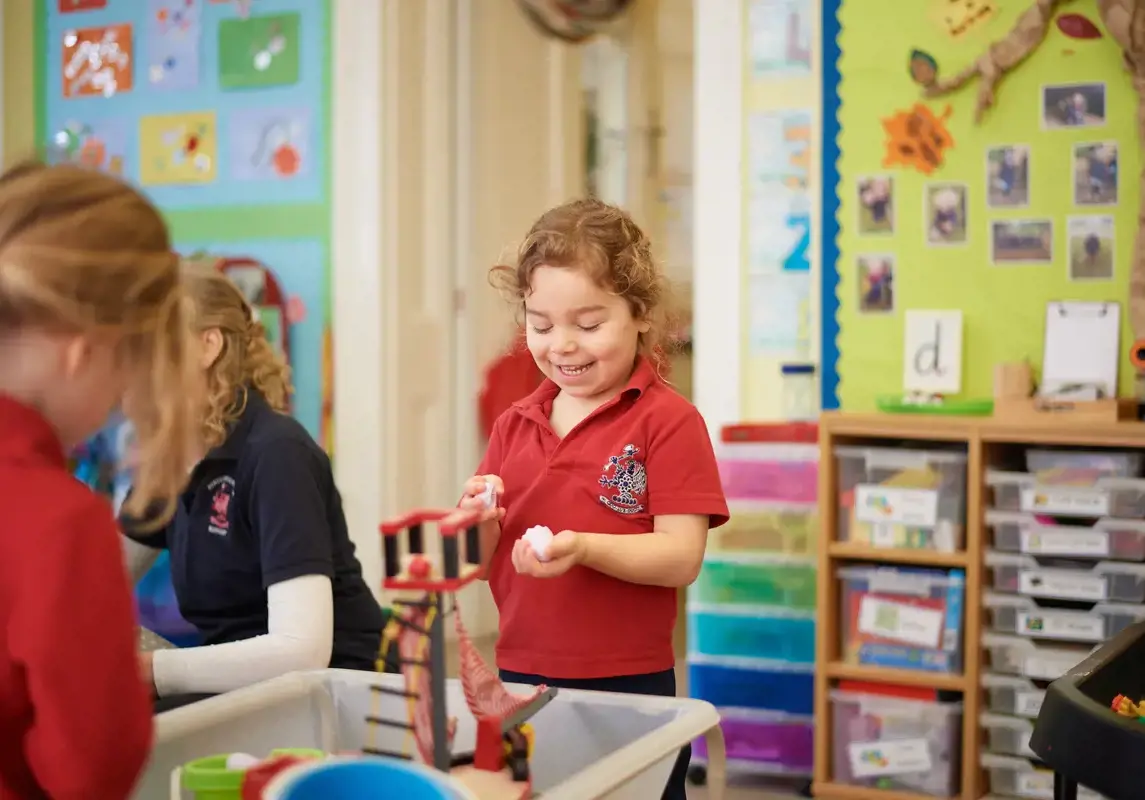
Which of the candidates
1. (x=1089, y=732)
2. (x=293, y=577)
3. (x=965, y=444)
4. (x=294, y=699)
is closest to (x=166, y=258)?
(x=294, y=699)

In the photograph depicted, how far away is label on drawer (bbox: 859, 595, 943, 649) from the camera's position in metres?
2.72

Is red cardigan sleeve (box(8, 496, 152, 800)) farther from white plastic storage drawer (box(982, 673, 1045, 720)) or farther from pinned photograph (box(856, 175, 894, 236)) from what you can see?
pinned photograph (box(856, 175, 894, 236))

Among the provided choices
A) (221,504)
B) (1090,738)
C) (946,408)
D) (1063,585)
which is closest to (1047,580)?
(1063,585)

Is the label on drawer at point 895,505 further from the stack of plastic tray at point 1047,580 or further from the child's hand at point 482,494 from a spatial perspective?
the child's hand at point 482,494

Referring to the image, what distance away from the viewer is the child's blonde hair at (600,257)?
143 centimetres

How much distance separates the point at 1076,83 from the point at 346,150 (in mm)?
1979

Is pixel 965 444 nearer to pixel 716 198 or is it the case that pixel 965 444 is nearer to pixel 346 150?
pixel 716 198

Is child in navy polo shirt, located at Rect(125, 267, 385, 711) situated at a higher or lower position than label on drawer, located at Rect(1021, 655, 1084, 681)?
higher

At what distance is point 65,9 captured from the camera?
414 centimetres

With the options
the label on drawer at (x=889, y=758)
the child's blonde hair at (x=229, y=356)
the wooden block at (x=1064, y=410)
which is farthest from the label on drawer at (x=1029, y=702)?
the child's blonde hair at (x=229, y=356)

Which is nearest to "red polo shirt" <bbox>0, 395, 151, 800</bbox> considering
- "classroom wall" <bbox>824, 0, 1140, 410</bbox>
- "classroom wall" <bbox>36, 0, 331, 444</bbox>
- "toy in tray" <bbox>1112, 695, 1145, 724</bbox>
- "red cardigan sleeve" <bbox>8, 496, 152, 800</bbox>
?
"red cardigan sleeve" <bbox>8, 496, 152, 800</bbox>

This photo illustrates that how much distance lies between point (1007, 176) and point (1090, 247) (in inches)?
9.5

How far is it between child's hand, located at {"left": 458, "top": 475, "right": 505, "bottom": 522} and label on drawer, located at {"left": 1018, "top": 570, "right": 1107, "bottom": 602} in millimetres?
1590

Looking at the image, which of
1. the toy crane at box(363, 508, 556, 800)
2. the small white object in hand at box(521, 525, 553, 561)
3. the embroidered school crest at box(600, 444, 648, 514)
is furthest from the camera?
the embroidered school crest at box(600, 444, 648, 514)
